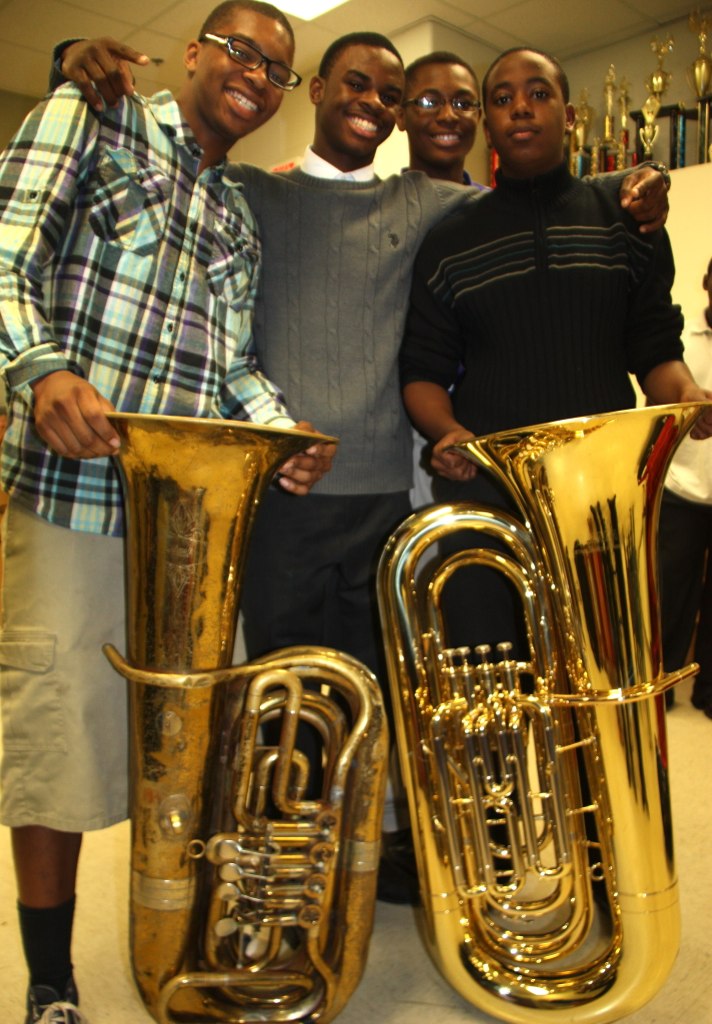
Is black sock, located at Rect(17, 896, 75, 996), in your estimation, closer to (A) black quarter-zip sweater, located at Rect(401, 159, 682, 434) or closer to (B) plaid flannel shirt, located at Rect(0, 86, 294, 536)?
(B) plaid flannel shirt, located at Rect(0, 86, 294, 536)

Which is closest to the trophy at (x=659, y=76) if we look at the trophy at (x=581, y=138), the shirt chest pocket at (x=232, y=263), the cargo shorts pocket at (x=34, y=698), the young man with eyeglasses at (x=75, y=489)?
the trophy at (x=581, y=138)

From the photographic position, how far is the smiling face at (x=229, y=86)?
147cm

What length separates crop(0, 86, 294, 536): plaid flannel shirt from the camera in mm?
1218

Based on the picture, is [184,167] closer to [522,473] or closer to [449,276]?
[449,276]

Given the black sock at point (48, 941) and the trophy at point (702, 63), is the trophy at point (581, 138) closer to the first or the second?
the trophy at point (702, 63)

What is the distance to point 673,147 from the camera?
3.65 m

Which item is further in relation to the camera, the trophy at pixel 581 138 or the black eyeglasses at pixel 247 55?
the trophy at pixel 581 138

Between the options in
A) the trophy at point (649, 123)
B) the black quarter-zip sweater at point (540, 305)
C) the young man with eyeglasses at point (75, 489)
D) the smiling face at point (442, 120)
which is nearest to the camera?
the young man with eyeglasses at point (75, 489)

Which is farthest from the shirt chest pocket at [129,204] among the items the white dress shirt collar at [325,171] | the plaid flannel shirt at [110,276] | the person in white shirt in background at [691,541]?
the person in white shirt in background at [691,541]

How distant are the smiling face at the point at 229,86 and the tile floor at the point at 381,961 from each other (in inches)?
61.7

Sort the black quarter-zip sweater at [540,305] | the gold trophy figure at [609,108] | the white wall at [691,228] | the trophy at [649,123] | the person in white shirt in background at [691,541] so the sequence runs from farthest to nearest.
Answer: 1. the gold trophy figure at [609,108]
2. the trophy at [649,123]
3. the white wall at [691,228]
4. the person in white shirt in background at [691,541]
5. the black quarter-zip sweater at [540,305]

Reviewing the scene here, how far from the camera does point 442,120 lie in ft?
6.48

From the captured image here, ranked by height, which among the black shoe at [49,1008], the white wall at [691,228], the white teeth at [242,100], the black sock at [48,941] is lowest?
the black shoe at [49,1008]

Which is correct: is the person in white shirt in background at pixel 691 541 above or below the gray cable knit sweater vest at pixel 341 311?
below
